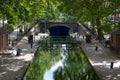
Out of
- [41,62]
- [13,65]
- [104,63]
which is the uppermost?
[13,65]

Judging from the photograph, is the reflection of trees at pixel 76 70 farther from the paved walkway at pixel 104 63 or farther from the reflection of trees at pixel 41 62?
the reflection of trees at pixel 41 62

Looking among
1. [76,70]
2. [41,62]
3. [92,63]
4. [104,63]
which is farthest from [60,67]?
[104,63]

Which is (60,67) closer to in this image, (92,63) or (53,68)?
(53,68)

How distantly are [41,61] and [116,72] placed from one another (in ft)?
43.6

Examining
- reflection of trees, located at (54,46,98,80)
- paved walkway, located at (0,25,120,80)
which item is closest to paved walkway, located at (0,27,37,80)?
paved walkway, located at (0,25,120,80)

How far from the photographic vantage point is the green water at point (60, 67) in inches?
1214

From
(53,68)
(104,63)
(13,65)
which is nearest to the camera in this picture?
(13,65)

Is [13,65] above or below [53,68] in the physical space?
above

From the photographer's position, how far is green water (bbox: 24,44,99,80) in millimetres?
30844

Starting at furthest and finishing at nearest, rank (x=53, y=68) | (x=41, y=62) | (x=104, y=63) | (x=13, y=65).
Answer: (x=41, y=62) < (x=53, y=68) < (x=104, y=63) < (x=13, y=65)

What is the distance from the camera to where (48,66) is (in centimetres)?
3803

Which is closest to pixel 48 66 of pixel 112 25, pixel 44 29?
pixel 112 25

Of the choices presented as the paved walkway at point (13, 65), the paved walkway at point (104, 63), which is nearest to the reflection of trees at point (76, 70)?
the paved walkway at point (104, 63)

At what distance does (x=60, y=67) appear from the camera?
3712cm
